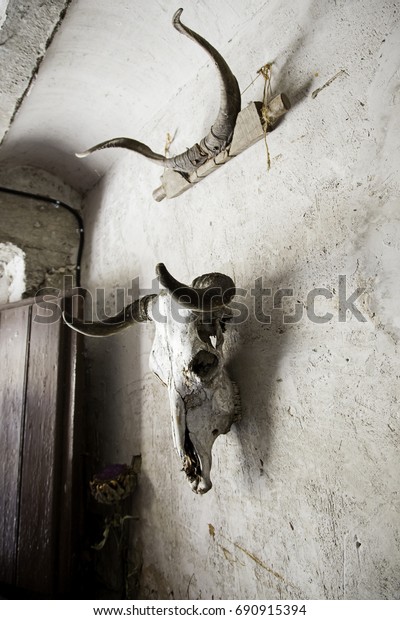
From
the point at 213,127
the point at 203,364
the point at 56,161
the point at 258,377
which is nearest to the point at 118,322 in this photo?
the point at 203,364

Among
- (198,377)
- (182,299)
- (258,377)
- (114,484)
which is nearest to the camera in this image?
(182,299)

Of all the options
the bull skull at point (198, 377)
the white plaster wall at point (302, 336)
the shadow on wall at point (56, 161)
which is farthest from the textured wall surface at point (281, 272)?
the shadow on wall at point (56, 161)

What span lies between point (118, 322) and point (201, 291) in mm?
447

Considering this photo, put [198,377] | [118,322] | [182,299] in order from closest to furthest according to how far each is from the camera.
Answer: [182,299] < [198,377] < [118,322]

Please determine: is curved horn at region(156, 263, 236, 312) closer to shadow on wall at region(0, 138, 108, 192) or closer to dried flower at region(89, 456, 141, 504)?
dried flower at region(89, 456, 141, 504)

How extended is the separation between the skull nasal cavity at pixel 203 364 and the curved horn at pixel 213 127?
0.79 m

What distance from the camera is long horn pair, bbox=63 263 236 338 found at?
3.38ft

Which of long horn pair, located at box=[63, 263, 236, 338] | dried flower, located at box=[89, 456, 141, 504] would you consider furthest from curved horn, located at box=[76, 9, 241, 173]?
dried flower, located at box=[89, 456, 141, 504]

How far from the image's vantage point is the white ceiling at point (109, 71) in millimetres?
1450

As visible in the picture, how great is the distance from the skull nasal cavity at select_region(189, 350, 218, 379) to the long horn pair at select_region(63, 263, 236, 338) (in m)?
0.14

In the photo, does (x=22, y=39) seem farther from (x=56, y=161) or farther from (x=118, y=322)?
(x=56, y=161)

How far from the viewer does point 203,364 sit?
119cm

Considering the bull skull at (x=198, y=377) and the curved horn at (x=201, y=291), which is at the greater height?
the curved horn at (x=201, y=291)

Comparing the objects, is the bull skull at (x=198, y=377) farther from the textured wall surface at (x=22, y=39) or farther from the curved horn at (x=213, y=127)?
the textured wall surface at (x=22, y=39)
